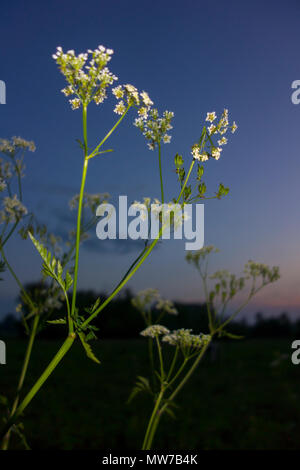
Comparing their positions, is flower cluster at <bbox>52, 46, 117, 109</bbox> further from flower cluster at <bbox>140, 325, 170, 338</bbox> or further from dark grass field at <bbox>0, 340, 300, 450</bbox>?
dark grass field at <bbox>0, 340, 300, 450</bbox>

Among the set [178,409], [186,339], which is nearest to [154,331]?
[186,339]

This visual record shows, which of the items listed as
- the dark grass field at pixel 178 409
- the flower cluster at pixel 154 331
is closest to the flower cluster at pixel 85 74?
the flower cluster at pixel 154 331

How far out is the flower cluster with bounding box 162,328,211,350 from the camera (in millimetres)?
3594

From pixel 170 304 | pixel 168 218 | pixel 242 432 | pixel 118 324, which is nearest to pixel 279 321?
pixel 118 324

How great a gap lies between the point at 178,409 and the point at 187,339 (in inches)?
282

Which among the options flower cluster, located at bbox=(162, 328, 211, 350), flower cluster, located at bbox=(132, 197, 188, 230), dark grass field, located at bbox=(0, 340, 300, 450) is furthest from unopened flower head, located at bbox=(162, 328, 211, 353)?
dark grass field, located at bbox=(0, 340, 300, 450)

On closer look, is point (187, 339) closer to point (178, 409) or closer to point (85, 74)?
point (85, 74)

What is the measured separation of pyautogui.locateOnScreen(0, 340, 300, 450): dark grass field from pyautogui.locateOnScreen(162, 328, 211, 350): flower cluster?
3.58 m

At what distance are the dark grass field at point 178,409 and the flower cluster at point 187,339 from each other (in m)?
→ 3.58

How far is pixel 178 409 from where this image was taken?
32.0 ft

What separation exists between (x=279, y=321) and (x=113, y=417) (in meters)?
27.5

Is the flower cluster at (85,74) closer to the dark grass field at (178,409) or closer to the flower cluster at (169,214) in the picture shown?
the flower cluster at (169,214)

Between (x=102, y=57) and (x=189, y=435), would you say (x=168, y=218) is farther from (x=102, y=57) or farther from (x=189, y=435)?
(x=189, y=435)

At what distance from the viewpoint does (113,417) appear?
9.51 metres
